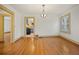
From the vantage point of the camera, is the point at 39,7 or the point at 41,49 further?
the point at 39,7

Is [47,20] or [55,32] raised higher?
[47,20]

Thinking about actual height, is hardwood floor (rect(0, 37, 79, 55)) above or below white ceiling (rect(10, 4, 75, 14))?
below

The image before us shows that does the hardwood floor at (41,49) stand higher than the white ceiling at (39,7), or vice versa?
the white ceiling at (39,7)

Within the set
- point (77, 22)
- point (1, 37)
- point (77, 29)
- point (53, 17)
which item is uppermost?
point (53, 17)

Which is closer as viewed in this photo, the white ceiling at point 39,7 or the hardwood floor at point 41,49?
the hardwood floor at point 41,49

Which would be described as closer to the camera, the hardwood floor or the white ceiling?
the hardwood floor

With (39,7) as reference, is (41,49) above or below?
below

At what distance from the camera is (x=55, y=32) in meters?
10.5

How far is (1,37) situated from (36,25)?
380cm
